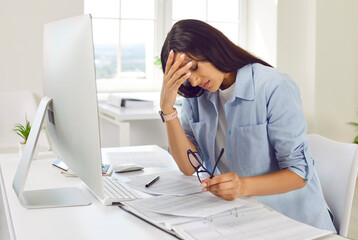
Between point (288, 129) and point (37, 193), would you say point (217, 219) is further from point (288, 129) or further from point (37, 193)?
point (37, 193)

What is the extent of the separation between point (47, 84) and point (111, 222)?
1.52 feet

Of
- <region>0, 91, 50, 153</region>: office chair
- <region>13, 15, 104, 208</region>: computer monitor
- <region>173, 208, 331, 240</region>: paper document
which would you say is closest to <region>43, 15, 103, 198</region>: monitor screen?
<region>13, 15, 104, 208</region>: computer monitor

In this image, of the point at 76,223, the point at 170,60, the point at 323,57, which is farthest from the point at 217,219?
the point at 323,57

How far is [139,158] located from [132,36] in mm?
2717

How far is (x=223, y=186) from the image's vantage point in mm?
1150

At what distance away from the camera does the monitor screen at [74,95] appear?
1008mm

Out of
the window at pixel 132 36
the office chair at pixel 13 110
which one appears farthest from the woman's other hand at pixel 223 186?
the window at pixel 132 36

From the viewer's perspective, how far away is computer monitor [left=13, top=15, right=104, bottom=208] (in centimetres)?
101

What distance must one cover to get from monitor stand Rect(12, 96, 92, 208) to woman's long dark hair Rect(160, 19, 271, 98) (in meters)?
0.40

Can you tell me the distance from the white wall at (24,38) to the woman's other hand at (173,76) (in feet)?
7.60

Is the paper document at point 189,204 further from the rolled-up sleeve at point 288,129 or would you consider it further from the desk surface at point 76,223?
the rolled-up sleeve at point 288,129

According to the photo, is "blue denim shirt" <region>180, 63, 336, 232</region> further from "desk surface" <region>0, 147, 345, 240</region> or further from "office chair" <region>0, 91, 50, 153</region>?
"office chair" <region>0, 91, 50, 153</region>

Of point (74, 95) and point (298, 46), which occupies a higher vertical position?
point (298, 46)

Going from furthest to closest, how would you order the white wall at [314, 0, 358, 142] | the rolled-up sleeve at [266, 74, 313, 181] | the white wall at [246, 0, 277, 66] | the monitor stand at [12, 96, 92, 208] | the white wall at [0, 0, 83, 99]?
the white wall at [246, 0, 277, 66]
the white wall at [314, 0, 358, 142]
the white wall at [0, 0, 83, 99]
the rolled-up sleeve at [266, 74, 313, 181]
the monitor stand at [12, 96, 92, 208]
